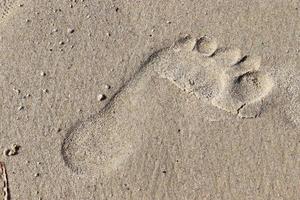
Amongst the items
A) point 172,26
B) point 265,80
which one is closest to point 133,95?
point 172,26

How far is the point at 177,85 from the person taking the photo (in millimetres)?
3383

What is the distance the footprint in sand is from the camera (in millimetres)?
3303

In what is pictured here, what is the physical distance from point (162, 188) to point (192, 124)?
0.46 metres

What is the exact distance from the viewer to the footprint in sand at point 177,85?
3.30 meters

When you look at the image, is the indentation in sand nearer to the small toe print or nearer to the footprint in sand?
the footprint in sand

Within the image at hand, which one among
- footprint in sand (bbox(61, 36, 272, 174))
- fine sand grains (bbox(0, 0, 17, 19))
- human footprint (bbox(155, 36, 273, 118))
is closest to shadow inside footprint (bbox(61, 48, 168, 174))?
footprint in sand (bbox(61, 36, 272, 174))

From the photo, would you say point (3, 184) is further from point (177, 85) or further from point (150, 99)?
point (177, 85)

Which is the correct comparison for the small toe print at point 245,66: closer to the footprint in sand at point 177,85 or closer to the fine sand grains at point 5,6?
the footprint in sand at point 177,85

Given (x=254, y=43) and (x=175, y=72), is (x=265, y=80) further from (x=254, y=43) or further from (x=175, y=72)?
(x=175, y=72)

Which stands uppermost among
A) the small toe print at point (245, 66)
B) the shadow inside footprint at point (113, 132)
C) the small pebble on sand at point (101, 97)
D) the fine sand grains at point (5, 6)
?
the fine sand grains at point (5, 6)

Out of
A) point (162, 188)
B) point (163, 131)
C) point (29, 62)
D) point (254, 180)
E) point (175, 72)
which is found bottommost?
point (254, 180)

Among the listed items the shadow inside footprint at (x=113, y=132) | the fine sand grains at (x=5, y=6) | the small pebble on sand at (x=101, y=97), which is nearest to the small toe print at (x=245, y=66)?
the shadow inside footprint at (x=113, y=132)

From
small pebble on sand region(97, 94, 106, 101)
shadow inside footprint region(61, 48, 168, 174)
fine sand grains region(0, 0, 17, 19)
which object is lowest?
shadow inside footprint region(61, 48, 168, 174)

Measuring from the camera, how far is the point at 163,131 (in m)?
3.32
